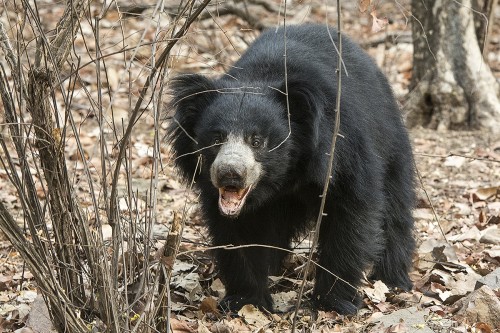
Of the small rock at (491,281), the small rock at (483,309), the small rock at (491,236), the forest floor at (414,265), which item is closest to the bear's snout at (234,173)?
the forest floor at (414,265)

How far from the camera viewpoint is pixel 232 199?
4.04 m

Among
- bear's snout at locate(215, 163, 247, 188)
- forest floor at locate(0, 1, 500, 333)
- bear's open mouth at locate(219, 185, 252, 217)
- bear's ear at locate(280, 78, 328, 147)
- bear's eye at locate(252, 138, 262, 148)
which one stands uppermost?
bear's ear at locate(280, 78, 328, 147)

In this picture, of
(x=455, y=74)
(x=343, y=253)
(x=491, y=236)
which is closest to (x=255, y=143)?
(x=343, y=253)

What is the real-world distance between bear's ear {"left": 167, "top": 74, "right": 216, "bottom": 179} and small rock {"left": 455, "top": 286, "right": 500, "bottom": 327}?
1.54m

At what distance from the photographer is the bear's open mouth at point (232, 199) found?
4.00 meters

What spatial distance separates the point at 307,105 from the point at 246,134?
0.34 meters

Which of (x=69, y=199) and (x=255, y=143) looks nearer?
(x=69, y=199)

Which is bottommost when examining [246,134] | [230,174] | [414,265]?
Answer: [414,265]

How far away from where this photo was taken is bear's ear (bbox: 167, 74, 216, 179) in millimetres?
4367

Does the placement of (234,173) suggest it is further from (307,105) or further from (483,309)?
(483,309)

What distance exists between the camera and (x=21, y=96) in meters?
3.06

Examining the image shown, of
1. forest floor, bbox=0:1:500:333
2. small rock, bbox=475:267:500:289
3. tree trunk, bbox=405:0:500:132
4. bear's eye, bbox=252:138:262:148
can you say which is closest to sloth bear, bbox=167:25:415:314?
bear's eye, bbox=252:138:262:148

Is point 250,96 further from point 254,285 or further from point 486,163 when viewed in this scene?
point 486,163

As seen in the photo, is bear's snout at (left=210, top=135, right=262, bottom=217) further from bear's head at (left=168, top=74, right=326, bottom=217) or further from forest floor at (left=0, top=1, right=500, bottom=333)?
forest floor at (left=0, top=1, right=500, bottom=333)
